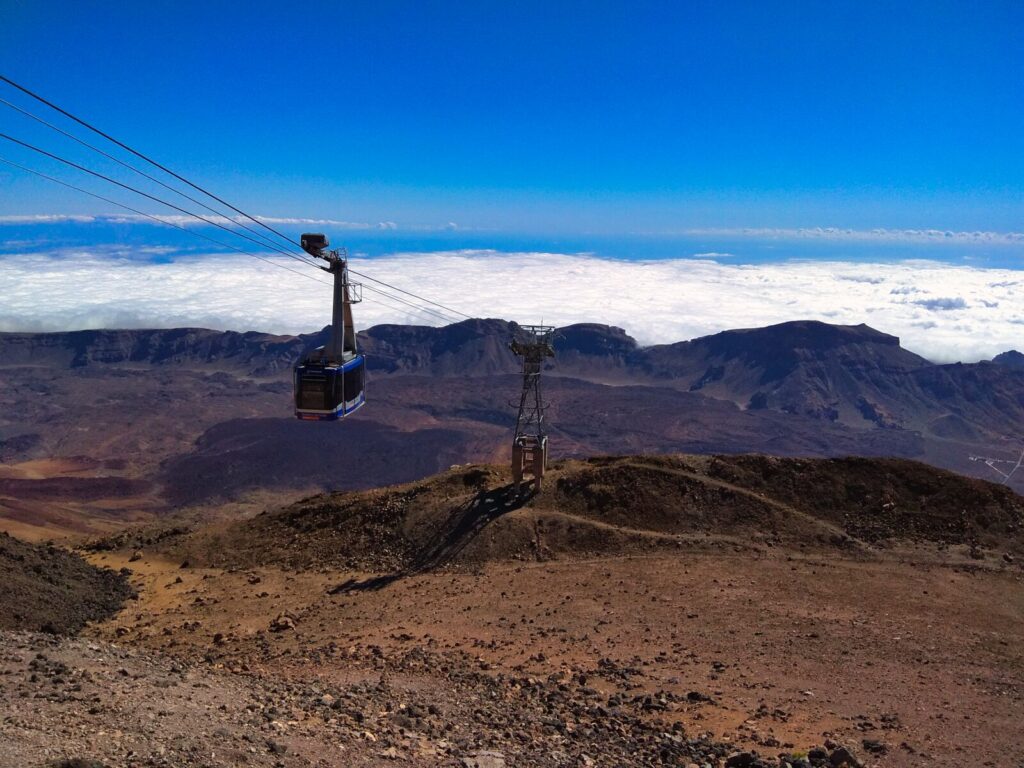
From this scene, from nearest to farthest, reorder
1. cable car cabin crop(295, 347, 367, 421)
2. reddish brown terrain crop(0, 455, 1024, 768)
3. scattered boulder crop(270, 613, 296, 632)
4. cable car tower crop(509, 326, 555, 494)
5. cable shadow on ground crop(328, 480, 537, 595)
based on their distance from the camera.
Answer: reddish brown terrain crop(0, 455, 1024, 768)
scattered boulder crop(270, 613, 296, 632)
cable car cabin crop(295, 347, 367, 421)
cable shadow on ground crop(328, 480, 537, 595)
cable car tower crop(509, 326, 555, 494)

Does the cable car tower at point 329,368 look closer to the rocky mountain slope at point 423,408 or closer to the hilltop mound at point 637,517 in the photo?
the hilltop mound at point 637,517

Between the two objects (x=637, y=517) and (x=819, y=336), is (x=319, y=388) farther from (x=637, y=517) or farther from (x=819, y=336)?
(x=819, y=336)

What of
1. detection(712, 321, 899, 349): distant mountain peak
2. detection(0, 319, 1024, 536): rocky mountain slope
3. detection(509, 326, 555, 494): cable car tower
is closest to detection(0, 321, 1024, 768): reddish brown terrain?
detection(509, 326, 555, 494): cable car tower

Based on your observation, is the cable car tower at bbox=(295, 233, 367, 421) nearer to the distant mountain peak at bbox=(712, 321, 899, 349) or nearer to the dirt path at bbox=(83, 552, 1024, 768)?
the dirt path at bbox=(83, 552, 1024, 768)

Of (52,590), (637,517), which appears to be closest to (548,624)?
(637,517)

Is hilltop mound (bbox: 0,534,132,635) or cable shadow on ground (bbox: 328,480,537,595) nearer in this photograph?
hilltop mound (bbox: 0,534,132,635)

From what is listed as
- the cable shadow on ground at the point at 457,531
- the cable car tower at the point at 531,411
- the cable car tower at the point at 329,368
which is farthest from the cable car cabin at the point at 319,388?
the cable car tower at the point at 531,411

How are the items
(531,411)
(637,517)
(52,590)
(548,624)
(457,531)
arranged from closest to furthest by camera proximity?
(548,624) < (52,590) < (457,531) < (637,517) < (531,411)
